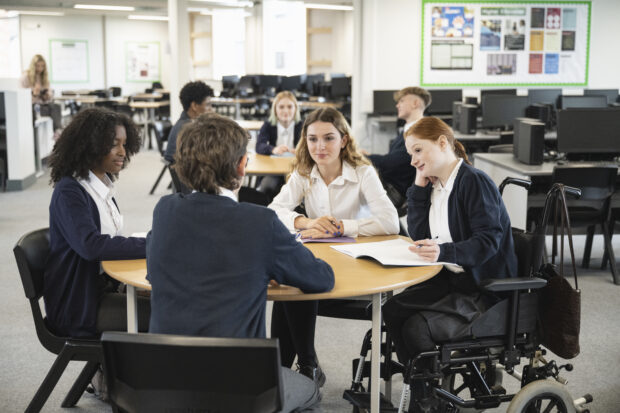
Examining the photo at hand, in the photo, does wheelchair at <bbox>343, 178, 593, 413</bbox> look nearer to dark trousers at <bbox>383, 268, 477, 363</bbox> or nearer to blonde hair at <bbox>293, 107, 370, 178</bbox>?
dark trousers at <bbox>383, 268, 477, 363</bbox>

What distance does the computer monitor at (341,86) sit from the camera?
38.0 feet

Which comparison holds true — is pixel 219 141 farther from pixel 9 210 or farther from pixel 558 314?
pixel 9 210

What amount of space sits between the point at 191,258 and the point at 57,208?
0.90 meters

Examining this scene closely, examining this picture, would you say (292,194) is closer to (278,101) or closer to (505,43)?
(278,101)

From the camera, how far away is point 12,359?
11.2ft

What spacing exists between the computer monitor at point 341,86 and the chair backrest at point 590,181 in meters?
7.13

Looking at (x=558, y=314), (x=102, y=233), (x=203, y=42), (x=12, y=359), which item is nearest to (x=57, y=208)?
(x=102, y=233)

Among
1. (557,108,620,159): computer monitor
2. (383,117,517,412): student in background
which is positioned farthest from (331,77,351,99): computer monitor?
(383,117,517,412): student in background

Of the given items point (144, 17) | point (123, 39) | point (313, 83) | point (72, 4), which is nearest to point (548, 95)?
point (313, 83)

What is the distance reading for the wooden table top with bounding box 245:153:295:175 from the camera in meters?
4.79

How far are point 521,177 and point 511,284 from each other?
2.70 meters

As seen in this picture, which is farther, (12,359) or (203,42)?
(203,42)

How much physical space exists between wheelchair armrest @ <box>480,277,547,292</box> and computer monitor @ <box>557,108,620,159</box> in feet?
10.8

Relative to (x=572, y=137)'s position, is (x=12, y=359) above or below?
below
